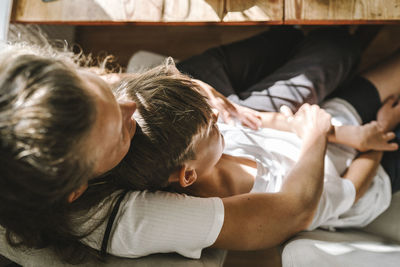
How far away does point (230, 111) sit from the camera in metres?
1.18

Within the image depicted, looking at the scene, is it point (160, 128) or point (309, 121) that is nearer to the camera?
point (160, 128)

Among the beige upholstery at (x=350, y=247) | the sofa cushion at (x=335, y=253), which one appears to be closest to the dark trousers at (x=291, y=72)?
the beige upholstery at (x=350, y=247)

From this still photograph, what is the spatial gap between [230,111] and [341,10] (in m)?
0.49

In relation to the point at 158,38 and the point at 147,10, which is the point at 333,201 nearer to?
the point at 147,10

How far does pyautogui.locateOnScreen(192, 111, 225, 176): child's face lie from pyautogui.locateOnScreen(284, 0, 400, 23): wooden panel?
1.51ft

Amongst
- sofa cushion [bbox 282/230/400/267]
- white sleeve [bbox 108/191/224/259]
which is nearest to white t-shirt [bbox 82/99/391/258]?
white sleeve [bbox 108/191/224/259]

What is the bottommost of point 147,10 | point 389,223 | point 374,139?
point 389,223

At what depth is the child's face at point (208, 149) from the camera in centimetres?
89

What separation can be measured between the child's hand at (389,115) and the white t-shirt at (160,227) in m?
0.78

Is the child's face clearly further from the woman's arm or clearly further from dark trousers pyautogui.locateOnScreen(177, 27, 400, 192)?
dark trousers pyautogui.locateOnScreen(177, 27, 400, 192)

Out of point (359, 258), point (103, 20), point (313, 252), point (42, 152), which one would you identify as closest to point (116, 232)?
point (42, 152)

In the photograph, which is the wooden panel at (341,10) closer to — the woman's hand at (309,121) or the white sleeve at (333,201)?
the woman's hand at (309,121)

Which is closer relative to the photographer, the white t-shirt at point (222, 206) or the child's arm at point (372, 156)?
the white t-shirt at point (222, 206)

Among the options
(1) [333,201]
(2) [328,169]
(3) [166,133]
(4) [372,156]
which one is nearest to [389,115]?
(4) [372,156]
